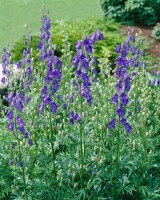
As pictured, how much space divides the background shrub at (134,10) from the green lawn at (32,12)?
0.77 meters

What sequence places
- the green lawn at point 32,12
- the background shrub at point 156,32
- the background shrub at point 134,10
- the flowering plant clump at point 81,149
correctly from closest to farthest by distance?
the flowering plant clump at point 81,149
the background shrub at point 156,32
the background shrub at point 134,10
the green lawn at point 32,12

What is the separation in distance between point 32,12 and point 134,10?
229 centimetres

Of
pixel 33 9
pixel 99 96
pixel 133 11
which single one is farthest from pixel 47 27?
pixel 33 9

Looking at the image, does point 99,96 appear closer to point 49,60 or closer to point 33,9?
point 49,60

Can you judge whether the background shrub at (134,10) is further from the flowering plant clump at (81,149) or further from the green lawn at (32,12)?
the flowering plant clump at (81,149)

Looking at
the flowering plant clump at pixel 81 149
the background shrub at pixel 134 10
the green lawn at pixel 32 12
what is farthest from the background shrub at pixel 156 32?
the flowering plant clump at pixel 81 149

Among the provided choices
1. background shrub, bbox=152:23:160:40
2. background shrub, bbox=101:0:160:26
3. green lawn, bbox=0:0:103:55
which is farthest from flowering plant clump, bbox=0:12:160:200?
green lawn, bbox=0:0:103:55

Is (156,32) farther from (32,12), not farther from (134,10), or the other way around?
(32,12)

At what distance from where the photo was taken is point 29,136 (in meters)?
4.95

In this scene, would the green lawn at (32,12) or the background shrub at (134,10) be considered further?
the green lawn at (32,12)

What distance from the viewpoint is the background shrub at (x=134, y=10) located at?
980 centimetres

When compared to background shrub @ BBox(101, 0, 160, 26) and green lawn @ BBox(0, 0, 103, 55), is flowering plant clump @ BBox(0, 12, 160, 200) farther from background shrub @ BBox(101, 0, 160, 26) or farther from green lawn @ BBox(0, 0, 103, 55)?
green lawn @ BBox(0, 0, 103, 55)

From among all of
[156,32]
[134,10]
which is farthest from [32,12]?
[156,32]

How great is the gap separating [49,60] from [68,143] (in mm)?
1043
